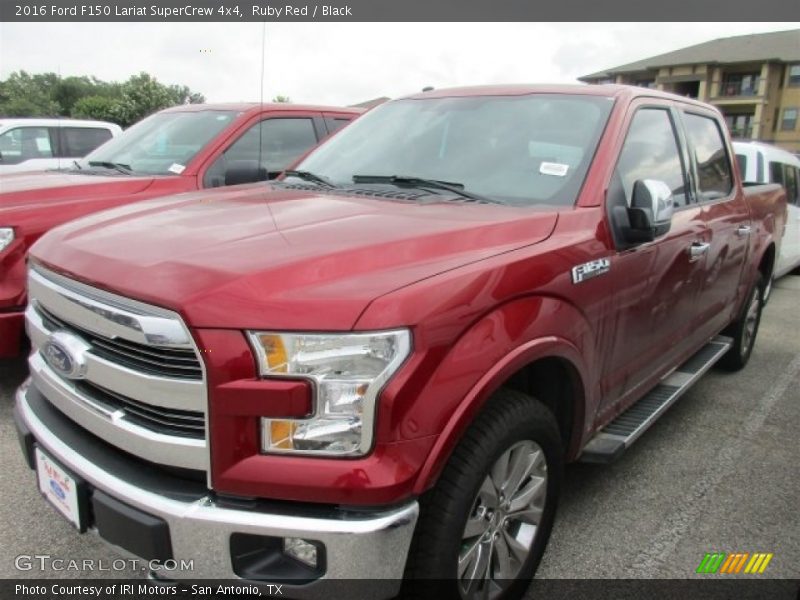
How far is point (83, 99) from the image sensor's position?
39562 mm

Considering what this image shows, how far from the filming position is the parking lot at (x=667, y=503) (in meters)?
2.59

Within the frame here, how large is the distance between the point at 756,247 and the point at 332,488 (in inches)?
158

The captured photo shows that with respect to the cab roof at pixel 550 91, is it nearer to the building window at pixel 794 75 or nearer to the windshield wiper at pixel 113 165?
the windshield wiper at pixel 113 165

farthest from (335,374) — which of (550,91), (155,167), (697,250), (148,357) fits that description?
(155,167)

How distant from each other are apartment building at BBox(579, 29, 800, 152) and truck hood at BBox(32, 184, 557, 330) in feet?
153

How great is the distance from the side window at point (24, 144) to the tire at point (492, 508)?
10.4 meters

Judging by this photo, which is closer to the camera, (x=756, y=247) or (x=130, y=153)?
(x=756, y=247)

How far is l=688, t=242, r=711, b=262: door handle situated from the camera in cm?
326

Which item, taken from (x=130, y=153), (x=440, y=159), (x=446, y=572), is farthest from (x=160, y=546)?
(x=130, y=153)

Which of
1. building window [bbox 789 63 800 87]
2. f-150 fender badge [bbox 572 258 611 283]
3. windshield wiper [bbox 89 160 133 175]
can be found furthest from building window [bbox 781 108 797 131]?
f-150 fender badge [bbox 572 258 611 283]

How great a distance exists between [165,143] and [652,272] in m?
3.90

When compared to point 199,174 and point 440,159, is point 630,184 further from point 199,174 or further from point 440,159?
point 199,174

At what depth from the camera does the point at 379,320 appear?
167cm

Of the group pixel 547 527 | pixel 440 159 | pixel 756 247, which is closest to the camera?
pixel 547 527
